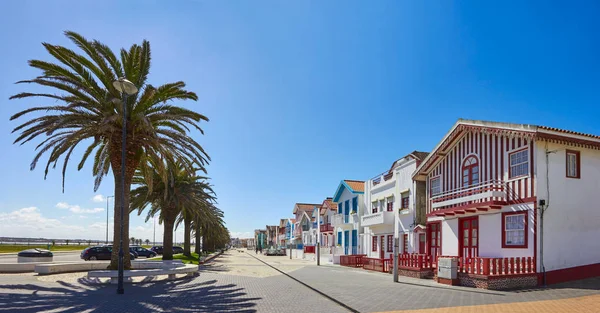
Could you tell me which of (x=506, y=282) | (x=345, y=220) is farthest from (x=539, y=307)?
(x=345, y=220)

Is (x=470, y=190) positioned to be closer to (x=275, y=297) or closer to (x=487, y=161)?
(x=487, y=161)

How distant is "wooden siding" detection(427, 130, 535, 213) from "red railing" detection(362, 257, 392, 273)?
438cm

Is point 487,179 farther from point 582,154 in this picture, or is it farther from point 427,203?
point 427,203

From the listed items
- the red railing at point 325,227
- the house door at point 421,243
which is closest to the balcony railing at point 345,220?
the red railing at point 325,227

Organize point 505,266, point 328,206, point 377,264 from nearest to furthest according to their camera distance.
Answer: point 505,266 → point 377,264 → point 328,206

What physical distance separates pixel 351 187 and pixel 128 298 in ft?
91.3

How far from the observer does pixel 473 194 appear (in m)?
20.3

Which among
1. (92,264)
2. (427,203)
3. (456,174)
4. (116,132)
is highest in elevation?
(116,132)

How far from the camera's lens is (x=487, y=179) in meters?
20.4

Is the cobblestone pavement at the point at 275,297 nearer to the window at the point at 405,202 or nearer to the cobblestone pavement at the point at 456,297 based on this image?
the cobblestone pavement at the point at 456,297

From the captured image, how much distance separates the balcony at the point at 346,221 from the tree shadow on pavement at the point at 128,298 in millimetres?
22385

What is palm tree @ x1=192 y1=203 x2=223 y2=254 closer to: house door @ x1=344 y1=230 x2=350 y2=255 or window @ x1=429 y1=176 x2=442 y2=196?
house door @ x1=344 y1=230 x2=350 y2=255

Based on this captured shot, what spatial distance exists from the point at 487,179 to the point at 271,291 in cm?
1122

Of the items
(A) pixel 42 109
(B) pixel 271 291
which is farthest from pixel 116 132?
(B) pixel 271 291
